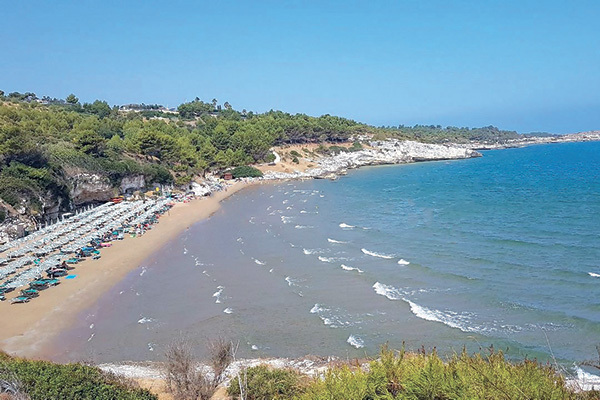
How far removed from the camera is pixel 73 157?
168ft

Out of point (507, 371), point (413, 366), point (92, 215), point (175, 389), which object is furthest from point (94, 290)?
point (507, 371)

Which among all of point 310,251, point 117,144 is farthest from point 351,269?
point 117,144

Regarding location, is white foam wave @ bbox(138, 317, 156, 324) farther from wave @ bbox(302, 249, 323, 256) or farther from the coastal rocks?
the coastal rocks

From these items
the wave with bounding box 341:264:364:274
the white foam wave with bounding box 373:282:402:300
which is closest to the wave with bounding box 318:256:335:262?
the wave with bounding box 341:264:364:274

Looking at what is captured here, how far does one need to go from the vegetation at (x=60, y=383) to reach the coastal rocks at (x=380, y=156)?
241 ft

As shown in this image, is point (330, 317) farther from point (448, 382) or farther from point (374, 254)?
point (448, 382)

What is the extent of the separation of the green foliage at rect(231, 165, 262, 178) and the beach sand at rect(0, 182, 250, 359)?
40375mm

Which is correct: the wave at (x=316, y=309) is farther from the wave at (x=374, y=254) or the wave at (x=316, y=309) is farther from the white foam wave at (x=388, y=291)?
the wave at (x=374, y=254)

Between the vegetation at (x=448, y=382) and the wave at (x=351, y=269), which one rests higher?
the vegetation at (x=448, y=382)

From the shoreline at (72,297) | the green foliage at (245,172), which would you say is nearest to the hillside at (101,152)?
the green foliage at (245,172)

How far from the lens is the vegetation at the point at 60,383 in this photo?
11500 mm

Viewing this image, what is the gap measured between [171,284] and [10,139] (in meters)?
25.5

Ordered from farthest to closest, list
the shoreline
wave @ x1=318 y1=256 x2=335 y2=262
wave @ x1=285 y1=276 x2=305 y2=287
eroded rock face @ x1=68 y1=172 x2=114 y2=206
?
eroded rock face @ x1=68 y1=172 x2=114 y2=206
wave @ x1=318 y1=256 x2=335 y2=262
wave @ x1=285 y1=276 x2=305 y2=287
the shoreline

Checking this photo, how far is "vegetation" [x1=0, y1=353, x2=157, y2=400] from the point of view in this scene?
1150 cm
